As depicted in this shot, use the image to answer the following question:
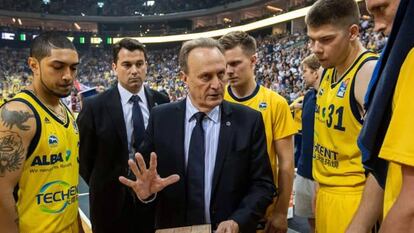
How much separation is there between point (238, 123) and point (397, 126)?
120cm

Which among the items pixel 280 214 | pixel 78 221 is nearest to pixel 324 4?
pixel 280 214

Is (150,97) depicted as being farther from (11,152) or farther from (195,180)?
(195,180)

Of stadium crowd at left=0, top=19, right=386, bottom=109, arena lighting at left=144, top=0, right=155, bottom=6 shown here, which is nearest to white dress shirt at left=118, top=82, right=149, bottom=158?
stadium crowd at left=0, top=19, right=386, bottom=109

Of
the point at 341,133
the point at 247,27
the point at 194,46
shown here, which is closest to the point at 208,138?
the point at 194,46

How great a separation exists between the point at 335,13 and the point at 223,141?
1.08 metres

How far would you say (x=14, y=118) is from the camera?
2.15 meters

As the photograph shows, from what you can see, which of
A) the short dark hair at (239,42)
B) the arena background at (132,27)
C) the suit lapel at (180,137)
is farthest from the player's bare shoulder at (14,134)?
the arena background at (132,27)

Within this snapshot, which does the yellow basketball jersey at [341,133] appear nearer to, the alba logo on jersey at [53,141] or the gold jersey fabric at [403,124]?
the gold jersey fabric at [403,124]

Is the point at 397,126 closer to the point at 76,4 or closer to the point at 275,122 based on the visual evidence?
the point at 275,122

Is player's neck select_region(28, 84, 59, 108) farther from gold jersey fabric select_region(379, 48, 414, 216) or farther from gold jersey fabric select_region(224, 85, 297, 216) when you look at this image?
gold jersey fabric select_region(379, 48, 414, 216)

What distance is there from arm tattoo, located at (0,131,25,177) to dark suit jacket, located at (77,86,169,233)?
1114 mm

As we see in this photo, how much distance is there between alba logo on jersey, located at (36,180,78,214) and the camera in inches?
89.0

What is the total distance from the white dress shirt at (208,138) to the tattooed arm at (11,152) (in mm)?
912

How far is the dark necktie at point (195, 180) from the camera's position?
6.46 feet
